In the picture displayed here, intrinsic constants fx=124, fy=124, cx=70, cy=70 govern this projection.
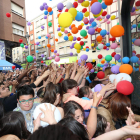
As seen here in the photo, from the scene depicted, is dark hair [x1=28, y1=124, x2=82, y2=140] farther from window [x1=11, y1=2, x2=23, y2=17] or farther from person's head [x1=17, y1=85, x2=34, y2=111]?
window [x1=11, y1=2, x2=23, y2=17]

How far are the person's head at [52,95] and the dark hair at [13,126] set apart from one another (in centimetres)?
56

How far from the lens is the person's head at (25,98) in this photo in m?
1.51

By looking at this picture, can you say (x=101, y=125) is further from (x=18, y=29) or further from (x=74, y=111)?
(x=18, y=29)

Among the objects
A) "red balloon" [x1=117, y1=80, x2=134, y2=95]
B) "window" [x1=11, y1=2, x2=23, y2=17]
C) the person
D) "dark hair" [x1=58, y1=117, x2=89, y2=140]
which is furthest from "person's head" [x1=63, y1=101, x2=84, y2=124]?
"window" [x1=11, y1=2, x2=23, y2=17]

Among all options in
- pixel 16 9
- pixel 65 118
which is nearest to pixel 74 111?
pixel 65 118

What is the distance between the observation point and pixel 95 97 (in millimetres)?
1396

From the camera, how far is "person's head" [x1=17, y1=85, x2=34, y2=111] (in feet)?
4.95

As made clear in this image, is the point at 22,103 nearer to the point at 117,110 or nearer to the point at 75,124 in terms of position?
the point at 75,124

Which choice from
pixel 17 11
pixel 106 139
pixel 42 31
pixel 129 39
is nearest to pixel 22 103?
pixel 106 139

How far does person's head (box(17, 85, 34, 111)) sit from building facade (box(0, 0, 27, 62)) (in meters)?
11.1

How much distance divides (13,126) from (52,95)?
27.0 inches

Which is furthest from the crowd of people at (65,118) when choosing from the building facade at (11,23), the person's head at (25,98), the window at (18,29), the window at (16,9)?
the window at (16,9)

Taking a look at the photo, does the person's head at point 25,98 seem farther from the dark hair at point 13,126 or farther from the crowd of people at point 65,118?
the dark hair at point 13,126

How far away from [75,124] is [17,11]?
1511cm
